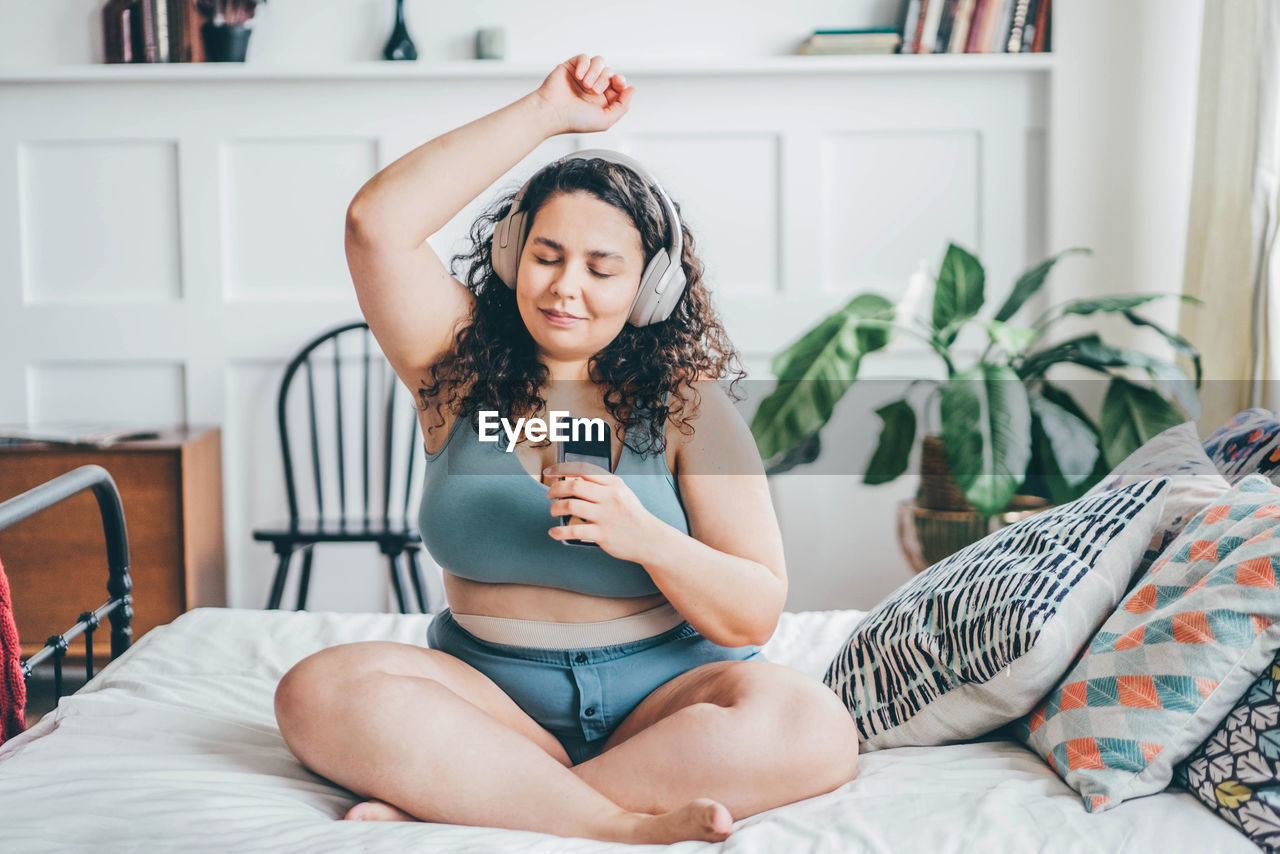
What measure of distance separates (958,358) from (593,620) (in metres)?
1.79

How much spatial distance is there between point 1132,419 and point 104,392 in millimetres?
2279

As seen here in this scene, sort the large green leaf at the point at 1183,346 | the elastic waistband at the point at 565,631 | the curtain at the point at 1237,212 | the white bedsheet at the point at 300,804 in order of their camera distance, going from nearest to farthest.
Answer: the white bedsheet at the point at 300,804 → the elastic waistband at the point at 565,631 → the curtain at the point at 1237,212 → the large green leaf at the point at 1183,346

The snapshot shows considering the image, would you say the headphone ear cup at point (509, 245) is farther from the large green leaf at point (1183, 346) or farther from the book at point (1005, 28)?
the book at point (1005, 28)

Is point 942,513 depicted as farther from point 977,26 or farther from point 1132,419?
point 977,26

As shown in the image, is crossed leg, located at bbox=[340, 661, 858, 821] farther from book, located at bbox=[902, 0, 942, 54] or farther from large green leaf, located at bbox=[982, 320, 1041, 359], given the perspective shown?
book, located at bbox=[902, 0, 942, 54]

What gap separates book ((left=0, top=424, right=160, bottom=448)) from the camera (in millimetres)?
2205

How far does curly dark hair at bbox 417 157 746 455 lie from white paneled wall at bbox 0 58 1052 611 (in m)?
1.49

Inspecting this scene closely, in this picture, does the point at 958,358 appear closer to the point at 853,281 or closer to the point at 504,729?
the point at 853,281

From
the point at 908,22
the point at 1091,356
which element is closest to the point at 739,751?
the point at 1091,356

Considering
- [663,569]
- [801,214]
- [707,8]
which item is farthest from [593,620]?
[707,8]

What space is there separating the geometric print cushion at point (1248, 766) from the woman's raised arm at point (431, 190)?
724 mm

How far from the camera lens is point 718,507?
3.29 feet

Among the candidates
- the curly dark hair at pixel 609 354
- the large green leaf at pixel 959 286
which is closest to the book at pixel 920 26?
the large green leaf at pixel 959 286

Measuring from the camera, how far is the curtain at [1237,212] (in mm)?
1940
